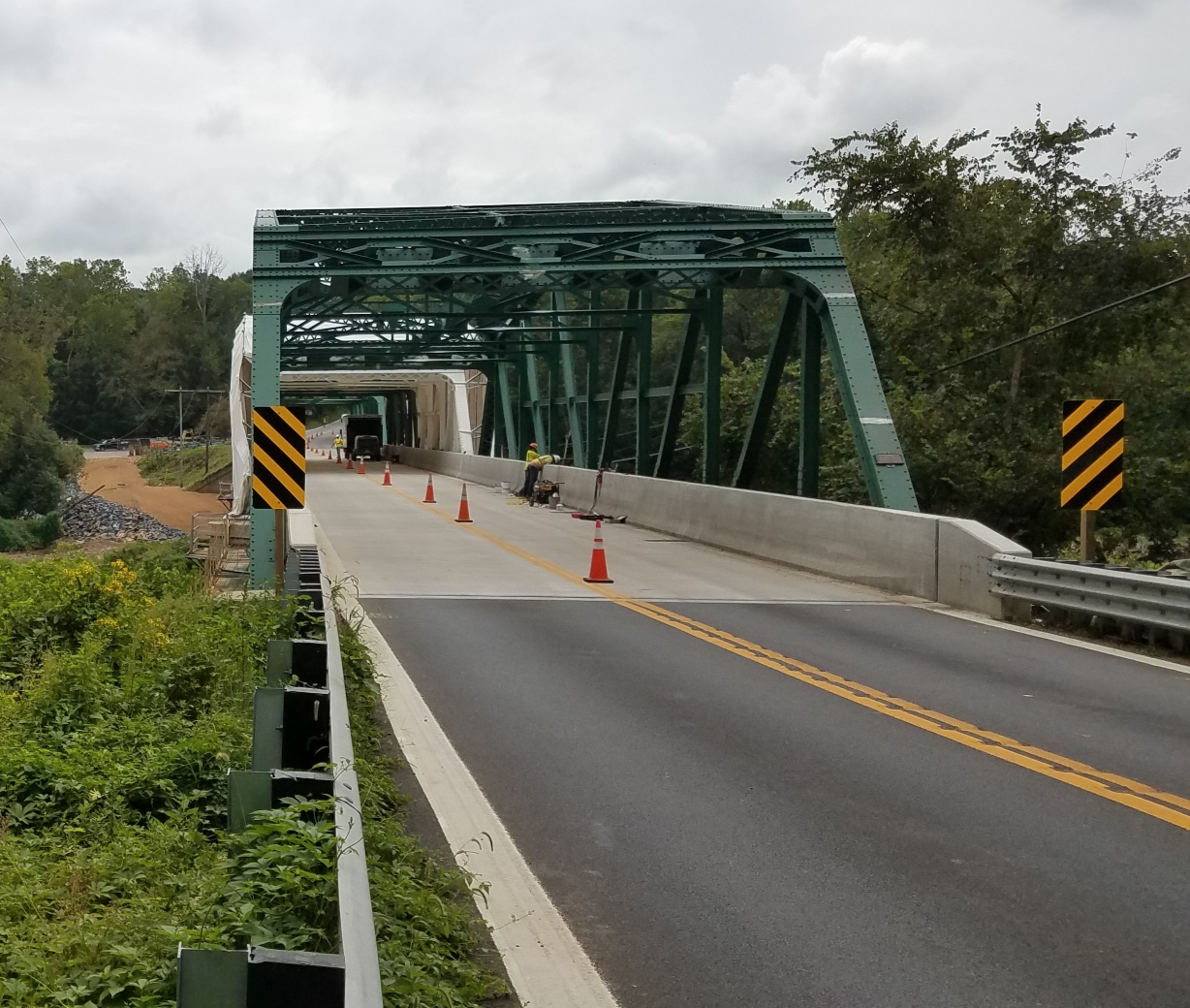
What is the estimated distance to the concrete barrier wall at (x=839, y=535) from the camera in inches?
555

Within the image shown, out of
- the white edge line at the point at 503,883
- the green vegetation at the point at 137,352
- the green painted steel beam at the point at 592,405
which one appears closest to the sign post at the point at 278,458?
the white edge line at the point at 503,883

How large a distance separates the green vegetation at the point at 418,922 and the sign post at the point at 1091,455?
9728mm

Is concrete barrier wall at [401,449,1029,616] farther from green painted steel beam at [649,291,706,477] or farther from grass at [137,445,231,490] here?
grass at [137,445,231,490]

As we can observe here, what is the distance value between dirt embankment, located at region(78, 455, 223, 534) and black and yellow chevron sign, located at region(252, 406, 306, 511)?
4525 cm

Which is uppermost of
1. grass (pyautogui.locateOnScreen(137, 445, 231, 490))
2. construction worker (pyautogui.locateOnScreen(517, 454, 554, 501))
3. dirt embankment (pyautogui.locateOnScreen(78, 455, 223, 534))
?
construction worker (pyautogui.locateOnScreen(517, 454, 554, 501))

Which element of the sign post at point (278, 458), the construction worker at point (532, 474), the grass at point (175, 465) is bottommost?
the grass at point (175, 465)

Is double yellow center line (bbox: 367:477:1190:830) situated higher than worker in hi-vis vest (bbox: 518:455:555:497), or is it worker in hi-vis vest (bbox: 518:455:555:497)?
Result: worker in hi-vis vest (bbox: 518:455:555:497)

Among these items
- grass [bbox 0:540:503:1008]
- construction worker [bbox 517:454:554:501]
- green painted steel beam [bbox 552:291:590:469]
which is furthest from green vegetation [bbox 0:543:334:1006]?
green painted steel beam [bbox 552:291:590:469]

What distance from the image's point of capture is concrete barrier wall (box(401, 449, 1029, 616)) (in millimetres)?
14102

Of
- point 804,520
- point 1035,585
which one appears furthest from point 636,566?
point 1035,585

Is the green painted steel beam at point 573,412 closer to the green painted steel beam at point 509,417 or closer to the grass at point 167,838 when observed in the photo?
the green painted steel beam at point 509,417

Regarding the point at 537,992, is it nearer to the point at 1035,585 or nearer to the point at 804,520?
the point at 1035,585

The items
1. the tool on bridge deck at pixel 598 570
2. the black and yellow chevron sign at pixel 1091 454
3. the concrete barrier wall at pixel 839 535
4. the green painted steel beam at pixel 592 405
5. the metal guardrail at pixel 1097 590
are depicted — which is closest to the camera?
the metal guardrail at pixel 1097 590

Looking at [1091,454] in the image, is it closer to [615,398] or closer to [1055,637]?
[1055,637]
